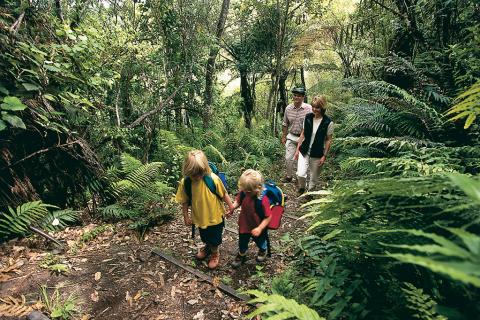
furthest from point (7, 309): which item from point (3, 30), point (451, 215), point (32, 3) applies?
point (32, 3)

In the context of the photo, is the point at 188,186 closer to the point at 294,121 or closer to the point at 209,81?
the point at 294,121

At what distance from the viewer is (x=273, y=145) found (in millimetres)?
10289

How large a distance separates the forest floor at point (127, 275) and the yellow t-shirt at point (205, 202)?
743 mm

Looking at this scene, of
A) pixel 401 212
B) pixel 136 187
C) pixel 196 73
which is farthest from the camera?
pixel 196 73

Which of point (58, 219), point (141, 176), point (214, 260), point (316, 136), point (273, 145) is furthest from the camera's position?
point (273, 145)

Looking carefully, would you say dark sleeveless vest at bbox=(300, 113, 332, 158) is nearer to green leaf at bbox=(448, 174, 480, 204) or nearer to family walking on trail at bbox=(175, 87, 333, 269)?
family walking on trail at bbox=(175, 87, 333, 269)

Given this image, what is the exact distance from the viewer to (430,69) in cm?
647

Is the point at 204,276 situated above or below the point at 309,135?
below

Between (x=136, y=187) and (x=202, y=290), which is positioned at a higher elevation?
(x=136, y=187)

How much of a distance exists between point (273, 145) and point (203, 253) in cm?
636

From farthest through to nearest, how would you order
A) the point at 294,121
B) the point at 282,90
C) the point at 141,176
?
the point at 282,90, the point at 294,121, the point at 141,176

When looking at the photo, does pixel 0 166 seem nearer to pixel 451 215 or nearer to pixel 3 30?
pixel 3 30

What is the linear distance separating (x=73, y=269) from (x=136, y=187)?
1843mm

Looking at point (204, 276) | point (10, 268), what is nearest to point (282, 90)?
point (204, 276)
